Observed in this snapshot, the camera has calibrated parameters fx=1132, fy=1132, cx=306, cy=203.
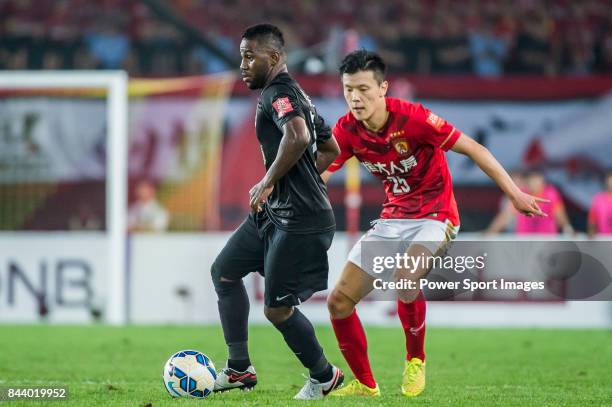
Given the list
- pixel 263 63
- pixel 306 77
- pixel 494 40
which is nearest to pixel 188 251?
pixel 306 77

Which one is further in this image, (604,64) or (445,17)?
Answer: (445,17)

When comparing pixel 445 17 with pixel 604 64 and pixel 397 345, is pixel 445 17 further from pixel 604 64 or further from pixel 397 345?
pixel 397 345

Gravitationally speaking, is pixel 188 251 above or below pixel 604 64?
below

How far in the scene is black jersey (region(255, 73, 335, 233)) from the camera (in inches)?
255

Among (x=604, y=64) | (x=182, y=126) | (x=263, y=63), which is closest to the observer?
(x=263, y=63)

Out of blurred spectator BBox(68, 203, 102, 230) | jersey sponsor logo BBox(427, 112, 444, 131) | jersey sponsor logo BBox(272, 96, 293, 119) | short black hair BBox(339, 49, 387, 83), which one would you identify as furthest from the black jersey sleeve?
blurred spectator BBox(68, 203, 102, 230)

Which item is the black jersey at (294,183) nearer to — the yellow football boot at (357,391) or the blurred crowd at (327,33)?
the yellow football boot at (357,391)

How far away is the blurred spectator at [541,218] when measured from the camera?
1374cm

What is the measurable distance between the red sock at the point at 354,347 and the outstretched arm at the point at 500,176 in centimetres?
124

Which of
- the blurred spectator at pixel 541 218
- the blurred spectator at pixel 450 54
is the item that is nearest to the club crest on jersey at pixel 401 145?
the blurred spectator at pixel 541 218

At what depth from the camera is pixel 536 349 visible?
1097 cm

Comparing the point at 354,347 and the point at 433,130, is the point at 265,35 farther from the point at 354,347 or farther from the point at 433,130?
the point at 354,347

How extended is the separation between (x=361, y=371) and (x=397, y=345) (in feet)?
14.9

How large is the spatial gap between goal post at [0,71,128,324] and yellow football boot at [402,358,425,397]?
7.04m
